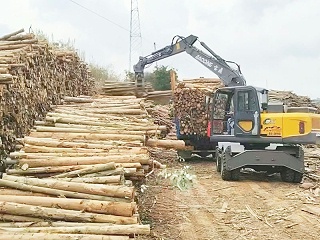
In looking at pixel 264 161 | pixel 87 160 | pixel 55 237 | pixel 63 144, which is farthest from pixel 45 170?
pixel 264 161

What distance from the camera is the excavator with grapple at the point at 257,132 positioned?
11656 mm

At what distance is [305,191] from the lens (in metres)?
10.9

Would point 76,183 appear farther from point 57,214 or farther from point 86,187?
point 57,214

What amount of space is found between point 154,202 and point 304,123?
4.69 meters

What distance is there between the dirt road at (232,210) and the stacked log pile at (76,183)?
4.29 feet

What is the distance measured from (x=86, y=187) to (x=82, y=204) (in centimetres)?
32

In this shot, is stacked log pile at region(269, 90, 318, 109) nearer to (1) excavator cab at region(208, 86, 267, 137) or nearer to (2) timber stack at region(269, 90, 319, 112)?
(2) timber stack at region(269, 90, 319, 112)

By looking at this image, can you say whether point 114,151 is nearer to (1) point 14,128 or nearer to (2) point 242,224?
(1) point 14,128

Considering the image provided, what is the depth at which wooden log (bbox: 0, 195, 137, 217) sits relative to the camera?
5.68 metres

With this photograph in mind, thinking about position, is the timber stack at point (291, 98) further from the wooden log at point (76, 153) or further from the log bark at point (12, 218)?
the log bark at point (12, 218)

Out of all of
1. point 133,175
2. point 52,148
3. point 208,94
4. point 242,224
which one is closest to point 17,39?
point 52,148

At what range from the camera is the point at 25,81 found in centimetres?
865

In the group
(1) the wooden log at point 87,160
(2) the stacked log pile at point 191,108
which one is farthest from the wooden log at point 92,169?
(2) the stacked log pile at point 191,108

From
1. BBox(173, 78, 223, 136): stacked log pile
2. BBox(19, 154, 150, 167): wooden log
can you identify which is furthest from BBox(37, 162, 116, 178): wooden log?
BBox(173, 78, 223, 136): stacked log pile
